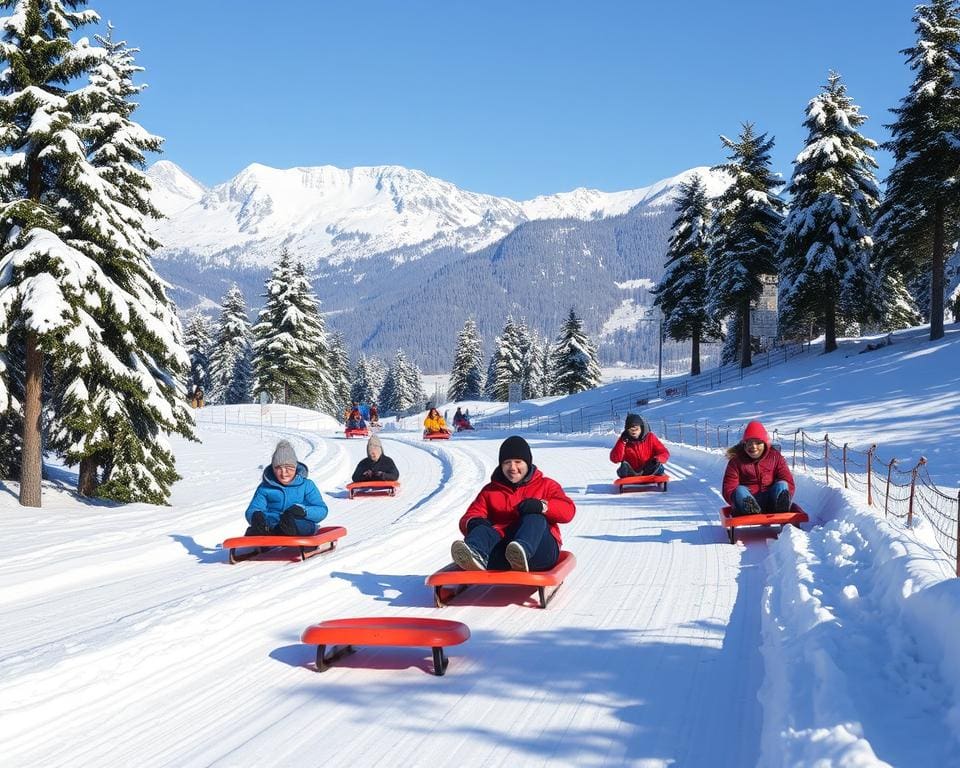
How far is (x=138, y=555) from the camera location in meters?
9.63

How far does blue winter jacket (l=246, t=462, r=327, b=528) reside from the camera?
31.1 ft

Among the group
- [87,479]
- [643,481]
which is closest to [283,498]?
[643,481]

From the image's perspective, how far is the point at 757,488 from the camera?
10.2 metres

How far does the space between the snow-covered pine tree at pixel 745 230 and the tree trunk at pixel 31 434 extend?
35.7 metres

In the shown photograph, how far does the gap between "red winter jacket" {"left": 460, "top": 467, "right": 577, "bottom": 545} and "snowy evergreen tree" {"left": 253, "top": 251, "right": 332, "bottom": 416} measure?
54764 mm

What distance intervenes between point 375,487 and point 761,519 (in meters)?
8.39

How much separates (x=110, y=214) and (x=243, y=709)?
1530cm

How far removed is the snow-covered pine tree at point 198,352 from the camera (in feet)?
265

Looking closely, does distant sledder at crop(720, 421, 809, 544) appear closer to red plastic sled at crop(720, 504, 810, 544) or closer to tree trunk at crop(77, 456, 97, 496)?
red plastic sled at crop(720, 504, 810, 544)

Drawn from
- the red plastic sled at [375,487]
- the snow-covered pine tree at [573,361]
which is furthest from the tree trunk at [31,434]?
the snow-covered pine tree at [573,361]

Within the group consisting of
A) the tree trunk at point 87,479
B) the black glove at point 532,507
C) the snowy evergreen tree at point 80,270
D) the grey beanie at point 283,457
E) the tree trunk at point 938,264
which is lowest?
the tree trunk at point 87,479

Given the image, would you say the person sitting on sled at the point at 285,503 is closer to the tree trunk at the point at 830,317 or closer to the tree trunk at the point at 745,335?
the tree trunk at the point at 830,317

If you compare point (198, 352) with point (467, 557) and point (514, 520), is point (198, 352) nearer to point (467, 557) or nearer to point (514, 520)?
point (514, 520)

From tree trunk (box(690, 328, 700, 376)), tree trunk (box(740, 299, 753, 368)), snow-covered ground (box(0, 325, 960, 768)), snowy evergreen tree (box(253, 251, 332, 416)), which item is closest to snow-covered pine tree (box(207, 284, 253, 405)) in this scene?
snowy evergreen tree (box(253, 251, 332, 416))
